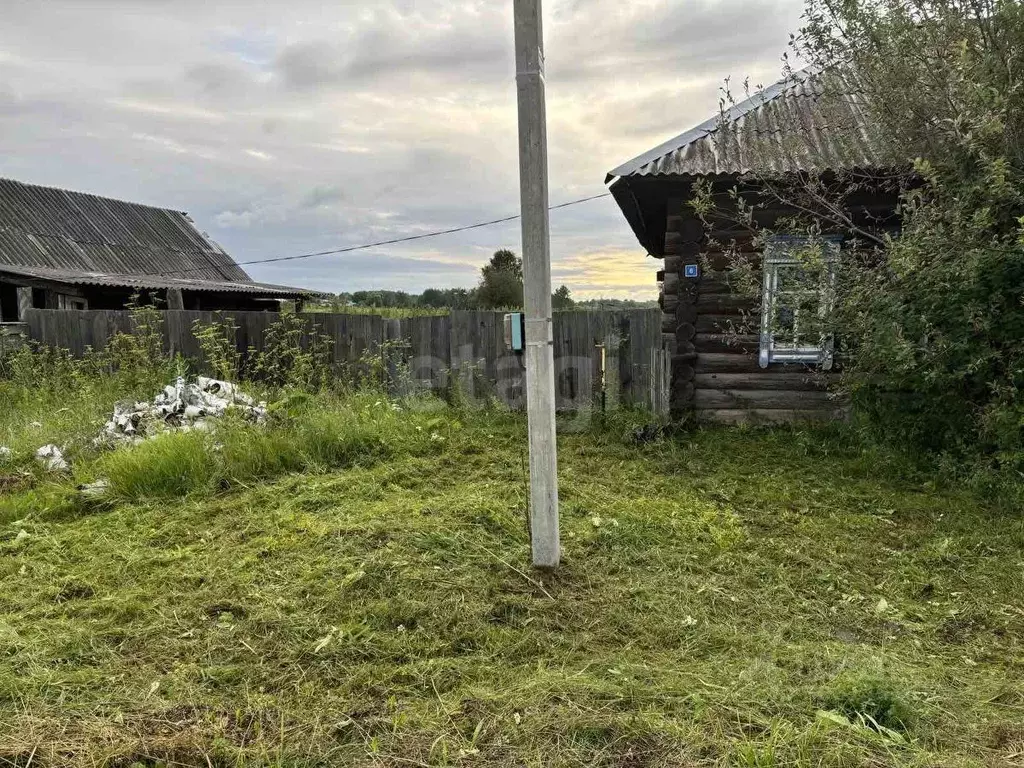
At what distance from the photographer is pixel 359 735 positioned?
86.0 inches

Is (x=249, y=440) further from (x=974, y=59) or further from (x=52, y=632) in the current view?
(x=974, y=59)

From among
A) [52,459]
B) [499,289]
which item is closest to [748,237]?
[52,459]

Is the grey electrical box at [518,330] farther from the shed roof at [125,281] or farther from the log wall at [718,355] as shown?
the shed roof at [125,281]

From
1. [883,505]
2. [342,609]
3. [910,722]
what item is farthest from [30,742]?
[883,505]

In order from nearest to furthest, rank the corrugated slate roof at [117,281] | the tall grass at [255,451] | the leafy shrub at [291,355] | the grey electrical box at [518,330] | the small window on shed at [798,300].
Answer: the grey electrical box at [518,330] < the tall grass at [255,451] < the small window on shed at [798,300] < the leafy shrub at [291,355] < the corrugated slate roof at [117,281]

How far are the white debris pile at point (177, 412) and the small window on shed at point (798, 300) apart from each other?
5162 mm

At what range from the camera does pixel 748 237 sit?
23.2 feet

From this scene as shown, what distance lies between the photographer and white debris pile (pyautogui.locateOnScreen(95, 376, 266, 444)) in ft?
20.1

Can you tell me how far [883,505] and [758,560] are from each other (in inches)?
66.3

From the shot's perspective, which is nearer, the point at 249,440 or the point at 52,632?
the point at 52,632

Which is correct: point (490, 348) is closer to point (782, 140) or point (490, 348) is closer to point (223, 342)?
point (223, 342)

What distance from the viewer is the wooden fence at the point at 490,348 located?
7711 millimetres

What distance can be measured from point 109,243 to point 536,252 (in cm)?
2025

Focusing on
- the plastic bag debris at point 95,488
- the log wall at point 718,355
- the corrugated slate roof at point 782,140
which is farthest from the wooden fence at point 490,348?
the plastic bag debris at point 95,488
